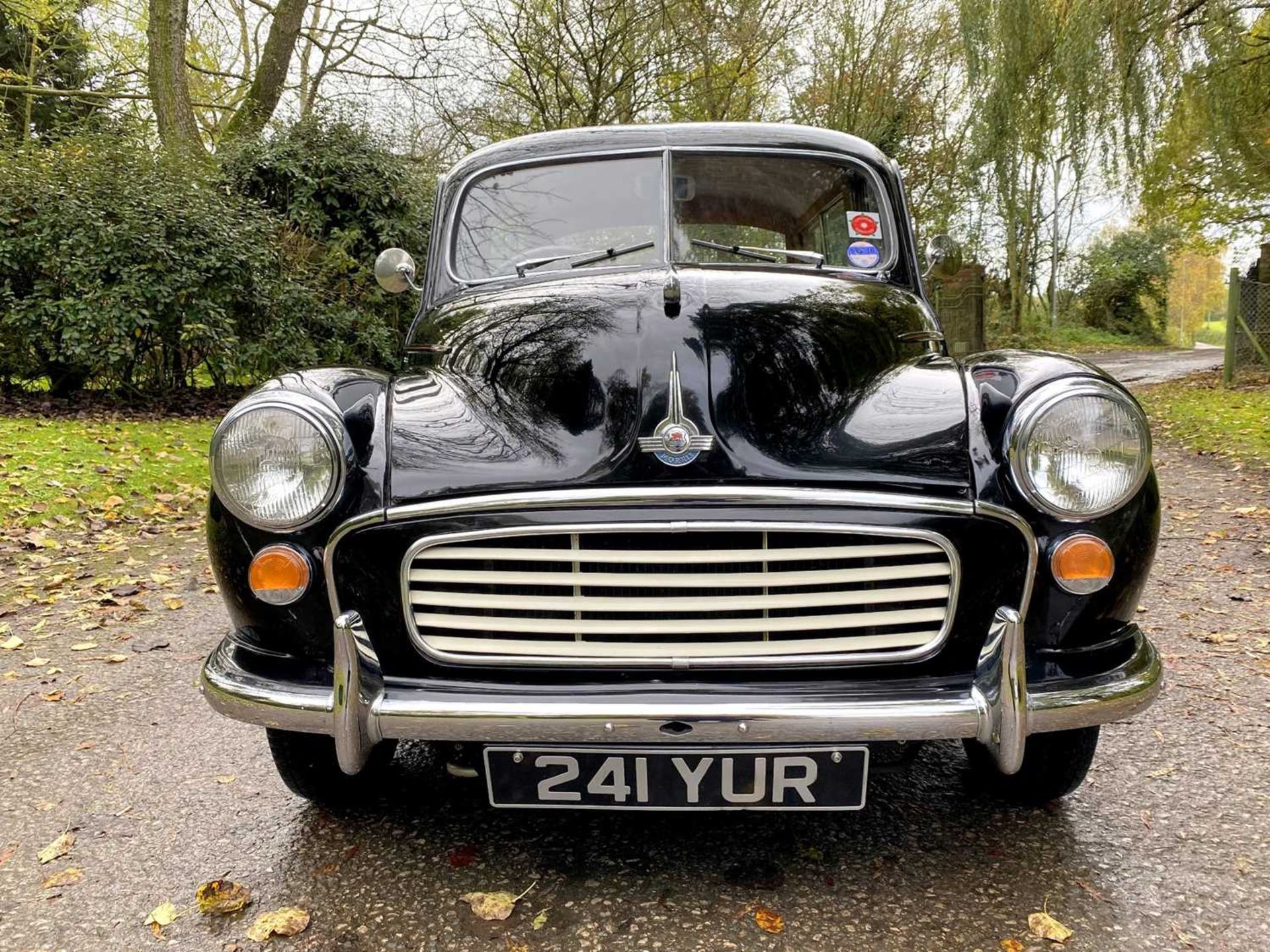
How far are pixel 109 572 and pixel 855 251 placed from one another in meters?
3.96

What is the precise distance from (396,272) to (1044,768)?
103 inches

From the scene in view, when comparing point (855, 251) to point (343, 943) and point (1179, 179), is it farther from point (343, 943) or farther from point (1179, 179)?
point (1179, 179)

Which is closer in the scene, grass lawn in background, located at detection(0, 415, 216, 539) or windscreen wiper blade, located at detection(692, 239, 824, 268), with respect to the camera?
windscreen wiper blade, located at detection(692, 239, 824, 268)

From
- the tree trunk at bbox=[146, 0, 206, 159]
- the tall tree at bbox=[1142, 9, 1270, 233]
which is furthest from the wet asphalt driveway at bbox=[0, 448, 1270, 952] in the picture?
the tree trunk at bbox=[146, 0, 206, 159]

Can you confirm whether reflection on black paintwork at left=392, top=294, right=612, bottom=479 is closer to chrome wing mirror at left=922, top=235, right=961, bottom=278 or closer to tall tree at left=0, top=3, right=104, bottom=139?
chrome wing mirror at left=922, top=235, right=961, bottom=278

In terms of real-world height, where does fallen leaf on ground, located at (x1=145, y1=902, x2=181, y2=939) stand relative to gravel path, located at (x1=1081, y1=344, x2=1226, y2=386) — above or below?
above

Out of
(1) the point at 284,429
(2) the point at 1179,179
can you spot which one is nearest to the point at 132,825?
(1) the point at 284,429

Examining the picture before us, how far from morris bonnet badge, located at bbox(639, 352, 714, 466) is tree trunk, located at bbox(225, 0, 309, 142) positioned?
11.7 meters

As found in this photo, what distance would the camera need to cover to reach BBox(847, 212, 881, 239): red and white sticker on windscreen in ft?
10.2

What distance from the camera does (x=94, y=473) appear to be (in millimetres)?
6094

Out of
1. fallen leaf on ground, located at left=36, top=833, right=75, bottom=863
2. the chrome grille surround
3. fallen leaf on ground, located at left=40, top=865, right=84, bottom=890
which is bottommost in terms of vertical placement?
fallen leaf on ground, located at left=36, top=833, right=75, bottom=863

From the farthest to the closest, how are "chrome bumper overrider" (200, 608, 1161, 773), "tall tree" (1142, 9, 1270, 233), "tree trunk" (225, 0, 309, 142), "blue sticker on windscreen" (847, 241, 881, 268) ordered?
"tree trunk" (225, 0, 309, 142), "tall tree" (1142, 9, 1270, 233), "blue sticker on windscreen" (847, 241, 881, 268), "chrome bumper overrider" (200, 608, 1161, 773)

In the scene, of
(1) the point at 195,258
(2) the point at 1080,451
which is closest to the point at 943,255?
→ (2) the point at 1080,451

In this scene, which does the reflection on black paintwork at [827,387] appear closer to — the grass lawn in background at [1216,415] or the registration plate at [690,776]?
the registration plate at [690,776]
